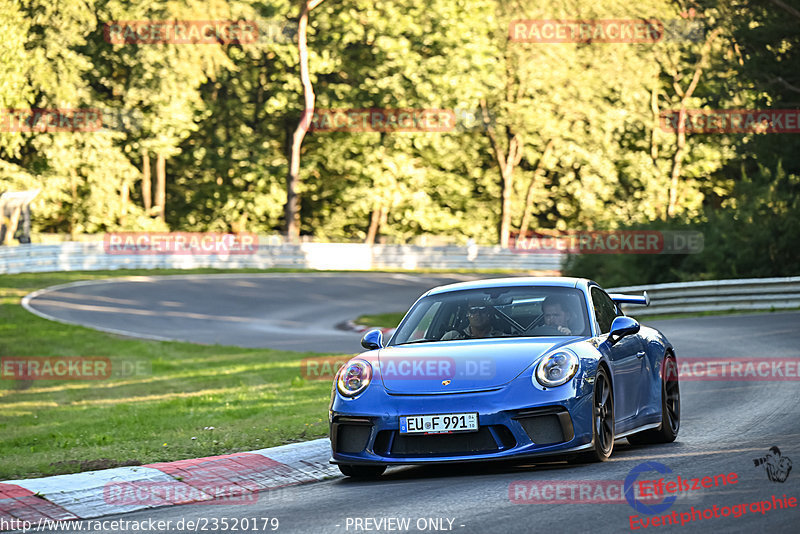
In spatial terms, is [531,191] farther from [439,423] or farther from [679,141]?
[439,423]

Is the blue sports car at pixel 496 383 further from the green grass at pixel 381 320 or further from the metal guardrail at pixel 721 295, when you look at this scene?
the green grass at pixel 381 320

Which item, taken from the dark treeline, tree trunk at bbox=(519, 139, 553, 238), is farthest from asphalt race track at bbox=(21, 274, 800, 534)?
tree trunk at bbox=(519, 139, 553, 238)

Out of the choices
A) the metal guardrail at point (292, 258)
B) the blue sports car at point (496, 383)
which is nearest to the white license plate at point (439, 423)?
the blue sports car at point (496, 383)

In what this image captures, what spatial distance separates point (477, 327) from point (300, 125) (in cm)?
4200

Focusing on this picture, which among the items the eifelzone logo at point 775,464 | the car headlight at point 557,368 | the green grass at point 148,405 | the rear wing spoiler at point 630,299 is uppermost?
the rear wing spoiler at point 630,299

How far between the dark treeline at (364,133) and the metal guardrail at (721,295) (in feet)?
33.7

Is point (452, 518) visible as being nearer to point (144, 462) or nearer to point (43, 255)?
point (144, 462)

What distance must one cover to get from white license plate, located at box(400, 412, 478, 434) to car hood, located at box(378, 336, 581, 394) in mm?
183

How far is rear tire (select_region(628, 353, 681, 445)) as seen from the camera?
9.53 metres

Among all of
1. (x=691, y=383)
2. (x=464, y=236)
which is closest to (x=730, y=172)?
(x=464, y=236)

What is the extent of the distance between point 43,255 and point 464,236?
25326 millimetres

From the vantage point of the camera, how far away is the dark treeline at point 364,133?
153ft

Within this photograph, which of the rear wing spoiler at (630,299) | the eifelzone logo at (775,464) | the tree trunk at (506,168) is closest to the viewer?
the eifelzone logo at (775,464)

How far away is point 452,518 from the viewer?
6344 millimetres
